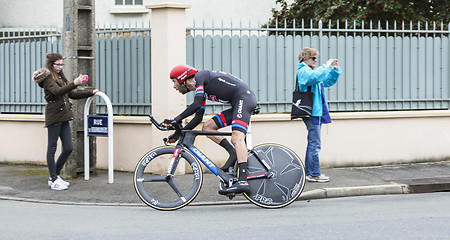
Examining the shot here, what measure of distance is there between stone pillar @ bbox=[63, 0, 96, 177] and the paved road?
67.6 inches

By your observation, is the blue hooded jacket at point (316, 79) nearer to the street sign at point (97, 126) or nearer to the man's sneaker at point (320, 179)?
the man's sneaker at point (320, 179)

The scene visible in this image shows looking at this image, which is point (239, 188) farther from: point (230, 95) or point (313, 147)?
point (313, 147)

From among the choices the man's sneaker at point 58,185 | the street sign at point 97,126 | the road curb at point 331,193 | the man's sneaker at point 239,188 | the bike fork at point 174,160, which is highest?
the street sign at point 97,126

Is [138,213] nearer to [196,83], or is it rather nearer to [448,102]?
[196,83]

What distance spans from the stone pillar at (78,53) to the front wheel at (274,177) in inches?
129

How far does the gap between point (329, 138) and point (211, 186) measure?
2.68 metres

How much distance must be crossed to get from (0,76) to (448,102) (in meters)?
8.08

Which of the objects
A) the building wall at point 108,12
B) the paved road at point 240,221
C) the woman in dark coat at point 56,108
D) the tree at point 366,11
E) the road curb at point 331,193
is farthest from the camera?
the building wall at point 108,12

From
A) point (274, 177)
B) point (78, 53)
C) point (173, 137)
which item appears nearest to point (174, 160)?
point (173, 137)

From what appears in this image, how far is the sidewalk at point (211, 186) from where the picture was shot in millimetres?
8672

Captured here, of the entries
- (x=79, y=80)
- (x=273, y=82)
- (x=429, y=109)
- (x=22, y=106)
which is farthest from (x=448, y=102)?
(x=22, y=106)

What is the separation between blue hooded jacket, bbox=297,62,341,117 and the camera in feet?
30.2

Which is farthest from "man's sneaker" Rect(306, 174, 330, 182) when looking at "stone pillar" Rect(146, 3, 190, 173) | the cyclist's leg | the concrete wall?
"stone pillar" Rect(146, 3, 190, 173)

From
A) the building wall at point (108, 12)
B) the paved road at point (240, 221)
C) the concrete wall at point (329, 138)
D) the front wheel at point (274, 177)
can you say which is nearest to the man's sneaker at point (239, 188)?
the front wheel at point (274, 177)
